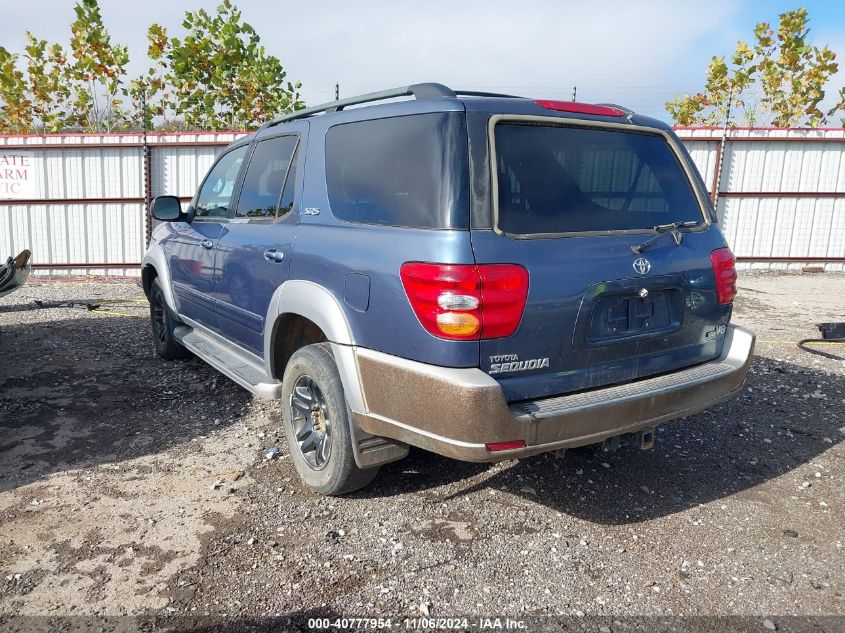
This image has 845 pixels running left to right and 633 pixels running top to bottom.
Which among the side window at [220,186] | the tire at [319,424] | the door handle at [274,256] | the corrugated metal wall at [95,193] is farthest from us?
the corrugated metal wall at [95,193]

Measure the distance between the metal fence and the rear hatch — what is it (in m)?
9.87

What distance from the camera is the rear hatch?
2625 mm

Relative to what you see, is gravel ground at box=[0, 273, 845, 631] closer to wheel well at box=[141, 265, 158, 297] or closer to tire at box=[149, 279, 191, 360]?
tire at box=[149, 279, 191, 360]

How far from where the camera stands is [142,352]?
250 inches

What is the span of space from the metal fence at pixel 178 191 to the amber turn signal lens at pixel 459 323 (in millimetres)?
10227

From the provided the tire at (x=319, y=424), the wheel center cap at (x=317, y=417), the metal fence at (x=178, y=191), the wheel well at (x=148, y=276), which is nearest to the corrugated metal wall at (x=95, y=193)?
the metal fence at (x=178, y=191)

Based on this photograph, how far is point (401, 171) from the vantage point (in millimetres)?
2881

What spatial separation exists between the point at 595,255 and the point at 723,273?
0.89m

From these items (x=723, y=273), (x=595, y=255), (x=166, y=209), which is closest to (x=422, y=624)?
(x=595, y=255)

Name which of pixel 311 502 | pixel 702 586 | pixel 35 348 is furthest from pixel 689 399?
pixel 35 348

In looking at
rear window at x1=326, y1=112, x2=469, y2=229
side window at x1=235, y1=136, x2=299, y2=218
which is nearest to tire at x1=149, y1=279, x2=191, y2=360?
side window at x1=235, y1=136, x2=299, y2=218

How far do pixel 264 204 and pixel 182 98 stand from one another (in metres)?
15.2

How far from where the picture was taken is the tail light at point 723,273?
3182 mm

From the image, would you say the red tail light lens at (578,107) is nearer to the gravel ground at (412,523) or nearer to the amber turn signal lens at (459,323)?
the amber turn signal lens at (459,323)
